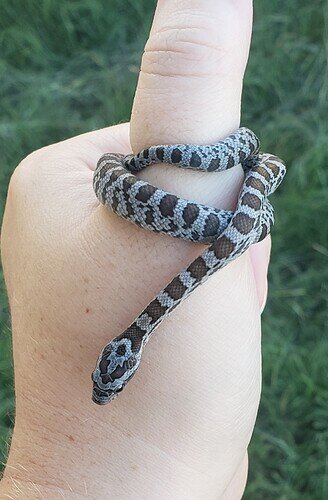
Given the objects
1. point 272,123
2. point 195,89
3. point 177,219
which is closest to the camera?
point 177,219

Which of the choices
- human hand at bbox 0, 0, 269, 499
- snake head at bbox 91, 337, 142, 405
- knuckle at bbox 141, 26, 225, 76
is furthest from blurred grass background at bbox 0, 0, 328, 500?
knuckle at bbox 141, 26, 225, 76

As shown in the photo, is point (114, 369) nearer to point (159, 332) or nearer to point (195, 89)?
point (159, 332)

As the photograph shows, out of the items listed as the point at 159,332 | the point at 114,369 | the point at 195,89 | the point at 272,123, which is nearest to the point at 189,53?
the point at 195,89

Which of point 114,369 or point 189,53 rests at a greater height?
point 189,53

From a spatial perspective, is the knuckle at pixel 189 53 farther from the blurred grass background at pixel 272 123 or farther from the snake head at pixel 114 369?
the blurred grass background at pixel 272 123

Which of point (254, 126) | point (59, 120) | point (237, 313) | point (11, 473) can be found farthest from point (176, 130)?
point (59, 120)

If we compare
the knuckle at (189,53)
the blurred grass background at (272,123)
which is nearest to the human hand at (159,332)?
the knuckle at (189,53)

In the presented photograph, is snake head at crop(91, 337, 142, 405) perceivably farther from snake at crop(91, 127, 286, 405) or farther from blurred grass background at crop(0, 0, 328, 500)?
blurred grass background at crop(0, 0, 328, 500)
